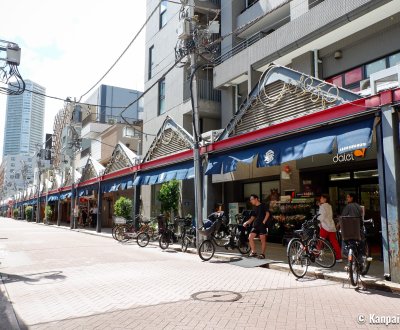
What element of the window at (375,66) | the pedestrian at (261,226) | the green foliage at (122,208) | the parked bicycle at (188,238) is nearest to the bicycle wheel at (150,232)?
the parked bicycle at (188,238)

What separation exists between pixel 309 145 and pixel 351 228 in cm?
304

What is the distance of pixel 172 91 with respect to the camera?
24.6 meters

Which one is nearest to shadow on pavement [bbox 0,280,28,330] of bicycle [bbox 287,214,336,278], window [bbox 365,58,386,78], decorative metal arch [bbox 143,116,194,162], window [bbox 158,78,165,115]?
bicycle [bbox 287,214,336,278]

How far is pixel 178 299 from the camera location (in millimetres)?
7023

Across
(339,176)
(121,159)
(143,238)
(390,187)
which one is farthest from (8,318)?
(121,159)

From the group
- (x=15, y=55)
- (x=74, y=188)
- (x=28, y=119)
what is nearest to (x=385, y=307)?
(x=15, y=55)

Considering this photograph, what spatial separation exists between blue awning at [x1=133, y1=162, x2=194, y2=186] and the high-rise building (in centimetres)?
5985

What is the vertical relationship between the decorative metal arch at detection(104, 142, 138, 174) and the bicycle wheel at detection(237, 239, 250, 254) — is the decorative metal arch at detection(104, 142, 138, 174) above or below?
above

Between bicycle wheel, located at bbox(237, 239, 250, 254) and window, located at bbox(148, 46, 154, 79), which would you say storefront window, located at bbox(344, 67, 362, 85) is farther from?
window, located at bbox(148, 46, 154, 79)

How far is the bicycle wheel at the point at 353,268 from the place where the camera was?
26.0ft

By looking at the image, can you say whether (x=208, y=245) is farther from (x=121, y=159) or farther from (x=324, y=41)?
(x=121, y=159)

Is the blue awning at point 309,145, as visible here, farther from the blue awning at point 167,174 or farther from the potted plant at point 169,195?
the potted plant at point 169,195

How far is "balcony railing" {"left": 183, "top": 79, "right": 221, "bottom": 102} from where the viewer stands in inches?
912

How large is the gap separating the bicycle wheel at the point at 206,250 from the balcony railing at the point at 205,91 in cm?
1244
